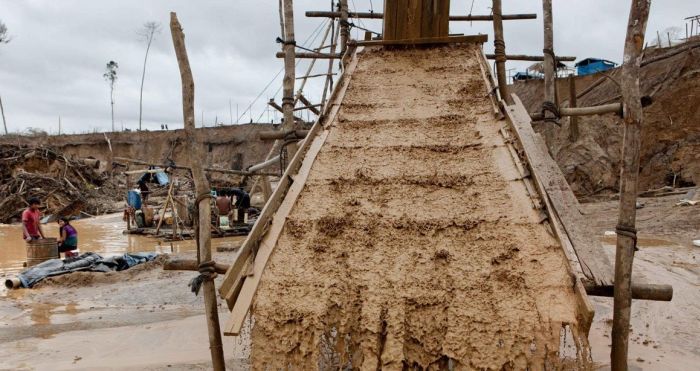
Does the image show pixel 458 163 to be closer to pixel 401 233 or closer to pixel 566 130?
pixel 401 233

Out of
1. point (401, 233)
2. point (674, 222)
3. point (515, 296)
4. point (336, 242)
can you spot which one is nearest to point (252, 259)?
point (336, 242)

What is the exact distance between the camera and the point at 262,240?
2.56 metres

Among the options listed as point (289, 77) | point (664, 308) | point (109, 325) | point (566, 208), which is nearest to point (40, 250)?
point (109, 325)

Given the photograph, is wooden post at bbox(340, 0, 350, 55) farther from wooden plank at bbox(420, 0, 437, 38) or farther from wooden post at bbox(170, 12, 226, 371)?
wooden post at bbox(170, 12, 226, 371)

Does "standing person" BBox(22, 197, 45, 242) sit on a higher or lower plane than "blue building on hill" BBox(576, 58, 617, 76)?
lower

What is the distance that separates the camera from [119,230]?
1573cm

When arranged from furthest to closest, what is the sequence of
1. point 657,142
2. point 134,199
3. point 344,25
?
point 657,142
point 134,199
point 344,25

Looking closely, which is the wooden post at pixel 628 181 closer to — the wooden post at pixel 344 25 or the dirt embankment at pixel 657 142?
the wooden post at pixel 344 25

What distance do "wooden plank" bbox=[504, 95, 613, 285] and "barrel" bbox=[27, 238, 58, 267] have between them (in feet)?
24.6

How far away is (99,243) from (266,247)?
11792mm

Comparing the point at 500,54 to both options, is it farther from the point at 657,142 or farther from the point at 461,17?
the point at 657,142

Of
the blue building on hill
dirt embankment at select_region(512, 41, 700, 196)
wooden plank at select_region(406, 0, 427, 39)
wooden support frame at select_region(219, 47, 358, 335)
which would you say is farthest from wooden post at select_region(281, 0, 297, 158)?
the blue building on hill

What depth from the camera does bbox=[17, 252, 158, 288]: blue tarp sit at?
24.2 feet

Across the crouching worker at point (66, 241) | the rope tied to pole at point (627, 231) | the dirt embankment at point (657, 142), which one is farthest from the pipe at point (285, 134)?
the dirt embankment at point (657, 142)
